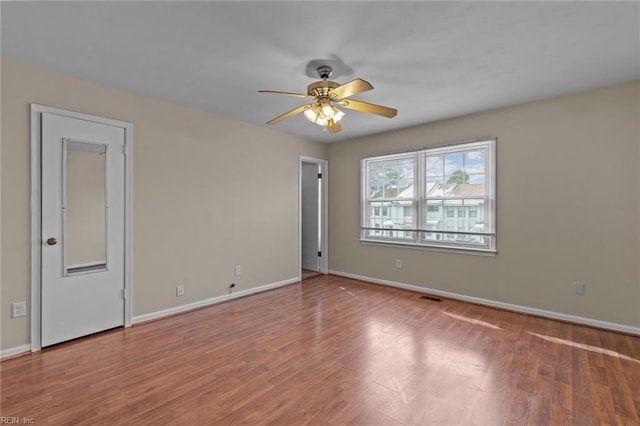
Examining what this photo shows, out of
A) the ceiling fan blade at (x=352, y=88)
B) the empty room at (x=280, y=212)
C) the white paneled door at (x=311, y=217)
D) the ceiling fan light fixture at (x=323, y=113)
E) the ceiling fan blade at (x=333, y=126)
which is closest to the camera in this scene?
the empty room at (x=280, y=212)

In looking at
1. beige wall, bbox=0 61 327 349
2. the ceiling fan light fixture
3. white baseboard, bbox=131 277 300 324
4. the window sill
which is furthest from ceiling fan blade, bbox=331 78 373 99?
white baseboard, bbox=131 277 300 324

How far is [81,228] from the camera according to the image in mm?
2920

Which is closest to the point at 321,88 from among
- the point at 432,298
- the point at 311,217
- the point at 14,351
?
the point at 432,298

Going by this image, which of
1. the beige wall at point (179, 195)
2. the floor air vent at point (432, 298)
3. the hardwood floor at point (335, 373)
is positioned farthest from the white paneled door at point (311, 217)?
the hardwood floor at point (335, 373)

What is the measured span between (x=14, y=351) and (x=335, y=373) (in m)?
2.82

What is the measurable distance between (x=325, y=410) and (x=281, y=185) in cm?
355

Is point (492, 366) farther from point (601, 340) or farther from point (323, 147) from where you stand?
point (323, 147)

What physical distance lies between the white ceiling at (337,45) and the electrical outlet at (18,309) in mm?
2147

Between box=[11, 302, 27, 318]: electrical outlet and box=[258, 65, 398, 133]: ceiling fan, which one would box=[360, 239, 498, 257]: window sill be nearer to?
box=[258, 65, 398, 133]: ceiling fan

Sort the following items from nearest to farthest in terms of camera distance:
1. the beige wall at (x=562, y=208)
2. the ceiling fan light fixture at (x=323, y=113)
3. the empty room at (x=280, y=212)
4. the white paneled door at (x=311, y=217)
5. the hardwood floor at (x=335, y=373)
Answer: the hardwood floor at (x=335, y=373), the empty room at (x=280, y=212), the ceiling fan light fixture at (x=323, y=113), the beige wall at (x=562, y=208), the white paneled door at (x=311, y=217)

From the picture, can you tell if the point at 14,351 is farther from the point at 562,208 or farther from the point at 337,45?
the point at 562,208

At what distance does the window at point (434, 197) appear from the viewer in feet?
13.0

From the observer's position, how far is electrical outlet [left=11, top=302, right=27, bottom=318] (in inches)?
100

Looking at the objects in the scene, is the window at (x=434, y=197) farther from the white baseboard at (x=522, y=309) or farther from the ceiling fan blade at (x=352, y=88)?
the ceiling fan blade at (x=352, y=88)
